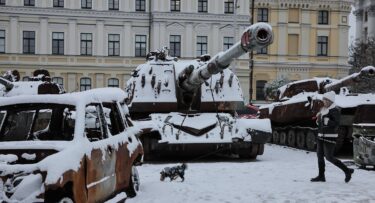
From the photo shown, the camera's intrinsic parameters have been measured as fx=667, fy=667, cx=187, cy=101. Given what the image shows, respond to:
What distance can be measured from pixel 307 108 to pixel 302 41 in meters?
40.1

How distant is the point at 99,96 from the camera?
9.15 meters

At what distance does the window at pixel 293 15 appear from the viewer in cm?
5884

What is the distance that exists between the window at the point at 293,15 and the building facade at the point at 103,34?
14.5 ft

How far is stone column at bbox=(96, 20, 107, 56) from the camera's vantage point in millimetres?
55000

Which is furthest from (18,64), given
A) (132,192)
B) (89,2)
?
(132,192)

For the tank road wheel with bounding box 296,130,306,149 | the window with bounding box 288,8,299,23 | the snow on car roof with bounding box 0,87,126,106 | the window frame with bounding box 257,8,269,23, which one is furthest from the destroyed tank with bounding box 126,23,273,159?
the window with bounding box 288,8,299,23

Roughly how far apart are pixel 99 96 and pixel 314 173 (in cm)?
644

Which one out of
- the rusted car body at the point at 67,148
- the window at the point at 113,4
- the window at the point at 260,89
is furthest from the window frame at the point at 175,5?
the rusted car body at the point at 67,148

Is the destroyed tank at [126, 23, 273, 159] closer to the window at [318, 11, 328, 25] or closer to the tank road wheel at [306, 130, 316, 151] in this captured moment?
the tank road wheel at [306, 130, 316, 151]

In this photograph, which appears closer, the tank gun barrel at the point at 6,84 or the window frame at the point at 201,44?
the tank gun barrel at the point at 6,84

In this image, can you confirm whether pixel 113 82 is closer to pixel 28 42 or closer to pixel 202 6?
pixel 28 42

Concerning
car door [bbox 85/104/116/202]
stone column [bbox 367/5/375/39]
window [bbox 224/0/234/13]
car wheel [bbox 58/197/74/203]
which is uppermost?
stone column [bbox 367/5/375/39]

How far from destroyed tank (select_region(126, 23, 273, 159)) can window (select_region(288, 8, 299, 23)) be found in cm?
4161

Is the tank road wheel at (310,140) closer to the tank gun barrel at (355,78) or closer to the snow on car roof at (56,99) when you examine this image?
the tank gun barrel at (355,78)
